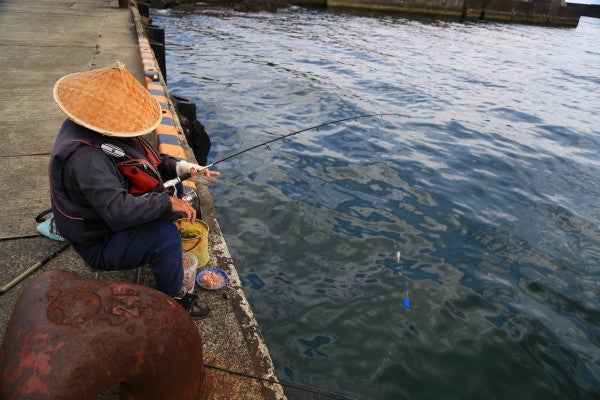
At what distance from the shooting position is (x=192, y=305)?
9.43ft

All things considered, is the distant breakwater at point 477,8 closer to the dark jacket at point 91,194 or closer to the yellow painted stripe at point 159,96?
the yellow painted stripe at point 159,96

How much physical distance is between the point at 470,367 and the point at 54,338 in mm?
3638

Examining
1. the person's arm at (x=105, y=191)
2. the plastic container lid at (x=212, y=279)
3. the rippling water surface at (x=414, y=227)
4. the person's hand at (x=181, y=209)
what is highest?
the person's arm at (x=105, y=191)

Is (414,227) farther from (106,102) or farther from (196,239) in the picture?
(106,102)

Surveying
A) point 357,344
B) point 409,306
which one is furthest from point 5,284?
point 409,306

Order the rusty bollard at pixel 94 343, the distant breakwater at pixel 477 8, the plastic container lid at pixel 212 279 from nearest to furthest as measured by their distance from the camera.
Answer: the rusty bollard at pixel 94 343, the plastic container lid at pixel 212 279, the distant breakwater at pixel 477 8

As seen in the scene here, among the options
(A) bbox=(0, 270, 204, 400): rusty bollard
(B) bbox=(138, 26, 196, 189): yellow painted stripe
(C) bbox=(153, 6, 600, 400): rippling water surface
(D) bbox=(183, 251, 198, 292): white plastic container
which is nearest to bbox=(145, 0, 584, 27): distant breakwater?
(C) bbox=(153, 6, 600, 400): rippling water surface

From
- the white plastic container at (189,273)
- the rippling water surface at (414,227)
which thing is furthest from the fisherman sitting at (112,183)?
the rippling water surface at (414,227)

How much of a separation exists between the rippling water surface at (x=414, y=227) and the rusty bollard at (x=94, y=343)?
209cm

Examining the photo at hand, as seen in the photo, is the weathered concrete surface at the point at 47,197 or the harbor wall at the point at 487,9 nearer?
the weathered concrete surface at the point at 47,197

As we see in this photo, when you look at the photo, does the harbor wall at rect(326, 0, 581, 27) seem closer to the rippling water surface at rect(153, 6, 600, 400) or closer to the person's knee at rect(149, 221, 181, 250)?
the rippling water surface at rect(153, 6, 600, 400)

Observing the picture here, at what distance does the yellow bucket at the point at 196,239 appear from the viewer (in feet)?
10.6

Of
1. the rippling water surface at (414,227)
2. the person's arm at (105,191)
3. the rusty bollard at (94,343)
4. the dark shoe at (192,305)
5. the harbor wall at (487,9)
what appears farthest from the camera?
the harbor wall at (487,9)

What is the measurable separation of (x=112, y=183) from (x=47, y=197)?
2083 millimetres
